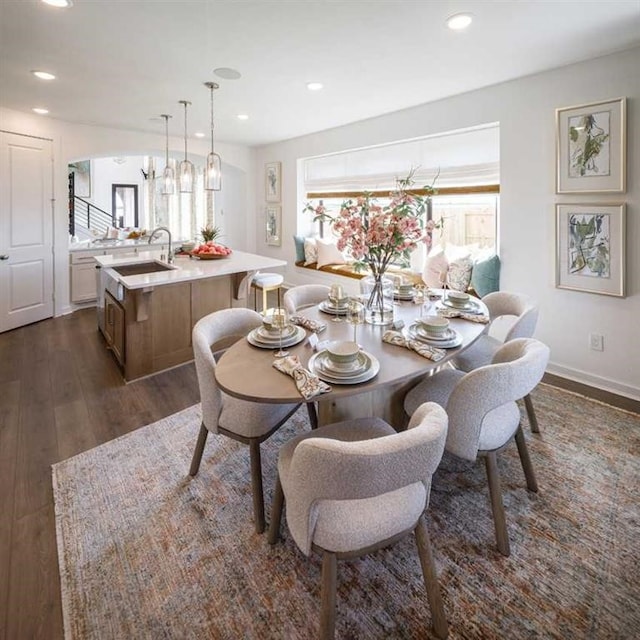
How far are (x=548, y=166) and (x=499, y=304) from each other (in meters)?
1.53

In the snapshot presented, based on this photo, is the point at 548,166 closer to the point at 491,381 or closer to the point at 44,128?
the point at 491,381

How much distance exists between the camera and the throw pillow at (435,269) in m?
4.31

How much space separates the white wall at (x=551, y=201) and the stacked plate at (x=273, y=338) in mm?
2648

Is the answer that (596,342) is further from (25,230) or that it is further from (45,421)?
(25,230)

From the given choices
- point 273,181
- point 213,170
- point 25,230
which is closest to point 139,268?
point 213,170

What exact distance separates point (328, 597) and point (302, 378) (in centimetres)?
70

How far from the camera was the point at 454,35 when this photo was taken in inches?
105

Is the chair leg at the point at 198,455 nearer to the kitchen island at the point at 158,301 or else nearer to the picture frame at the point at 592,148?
the kitchen island at the point at 158,301

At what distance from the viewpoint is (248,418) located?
1843 mm

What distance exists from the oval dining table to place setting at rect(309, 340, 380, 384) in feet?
0.09

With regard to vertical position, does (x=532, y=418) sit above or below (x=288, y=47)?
below

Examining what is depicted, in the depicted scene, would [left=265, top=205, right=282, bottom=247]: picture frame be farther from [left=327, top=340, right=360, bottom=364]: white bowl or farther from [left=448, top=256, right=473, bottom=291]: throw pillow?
[left=327, top=340, right=360, bottom=364]: white bowl

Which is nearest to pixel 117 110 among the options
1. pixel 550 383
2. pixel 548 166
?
pixel 548 166

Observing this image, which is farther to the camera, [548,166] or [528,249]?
[528,249]
